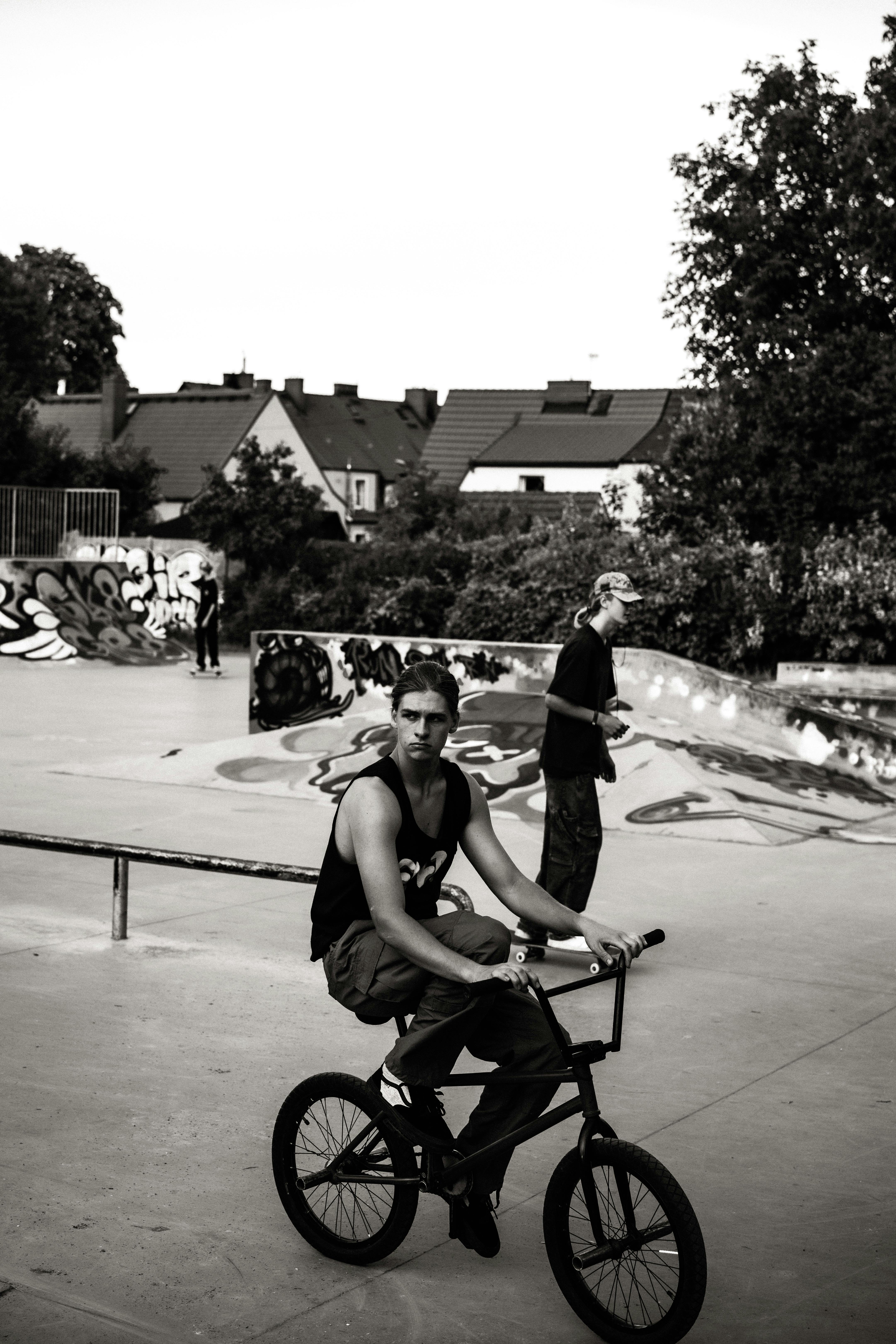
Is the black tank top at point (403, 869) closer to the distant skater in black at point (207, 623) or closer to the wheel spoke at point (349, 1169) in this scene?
the wheel spoke at point (349, 1169)

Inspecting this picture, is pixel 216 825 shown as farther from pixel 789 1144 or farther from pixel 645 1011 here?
pixel 789 1144

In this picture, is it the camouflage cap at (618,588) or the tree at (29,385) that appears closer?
the camouflage cap at (618,588)

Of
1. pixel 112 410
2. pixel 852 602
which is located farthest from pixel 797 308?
pixel 112 410

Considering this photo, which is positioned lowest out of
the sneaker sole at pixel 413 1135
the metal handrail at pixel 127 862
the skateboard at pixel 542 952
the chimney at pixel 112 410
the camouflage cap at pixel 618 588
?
the skateboard at pixel 542 952

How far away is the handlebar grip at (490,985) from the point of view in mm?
3242

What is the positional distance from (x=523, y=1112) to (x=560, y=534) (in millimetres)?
18222

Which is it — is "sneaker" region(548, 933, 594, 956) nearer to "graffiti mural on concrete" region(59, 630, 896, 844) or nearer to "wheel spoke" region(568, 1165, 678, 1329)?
"graffiti mural on concrete" region(59, 630, 896, 844)

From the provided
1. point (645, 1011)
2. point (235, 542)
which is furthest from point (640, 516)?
point (645, 1011)

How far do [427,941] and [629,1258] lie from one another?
2.73ft

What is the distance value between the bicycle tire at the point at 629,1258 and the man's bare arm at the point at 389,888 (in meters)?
0.47

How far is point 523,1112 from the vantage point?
352cm

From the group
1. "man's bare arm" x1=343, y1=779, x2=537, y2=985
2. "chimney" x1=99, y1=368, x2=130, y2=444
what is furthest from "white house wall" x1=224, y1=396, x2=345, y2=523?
"man's bare arm" x1=343, y1=779, x2=537, y2=985

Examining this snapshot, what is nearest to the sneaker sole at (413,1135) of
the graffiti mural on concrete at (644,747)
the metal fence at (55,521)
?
the graffiti mural on concrete at (644,747)

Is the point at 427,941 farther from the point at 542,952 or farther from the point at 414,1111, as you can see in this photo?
the point at 542,952
